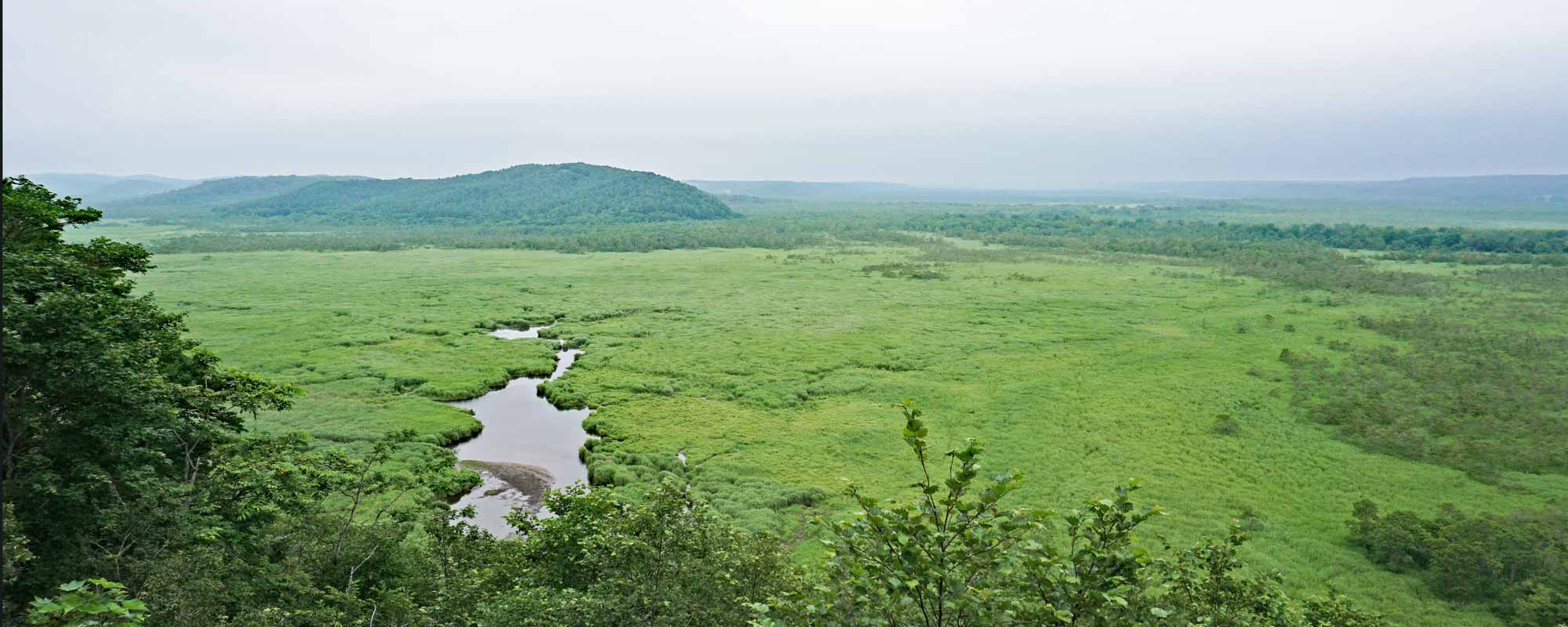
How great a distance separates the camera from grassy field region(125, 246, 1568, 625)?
2586 centimetres

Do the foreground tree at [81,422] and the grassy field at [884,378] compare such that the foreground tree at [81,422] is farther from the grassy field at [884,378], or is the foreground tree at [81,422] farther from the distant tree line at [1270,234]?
the distant tree line at [1270,234]

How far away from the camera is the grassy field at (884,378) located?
25859mm

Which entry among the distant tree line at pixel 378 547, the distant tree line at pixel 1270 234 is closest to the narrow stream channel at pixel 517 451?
the distant tree line at pixel 378 547

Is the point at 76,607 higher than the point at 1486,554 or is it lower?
higher

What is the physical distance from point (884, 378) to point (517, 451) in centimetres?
1835

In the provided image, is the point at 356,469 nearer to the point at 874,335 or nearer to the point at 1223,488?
the point at 1223,488

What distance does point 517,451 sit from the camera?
30656mm

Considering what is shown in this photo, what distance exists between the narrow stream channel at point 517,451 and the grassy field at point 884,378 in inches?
42.1

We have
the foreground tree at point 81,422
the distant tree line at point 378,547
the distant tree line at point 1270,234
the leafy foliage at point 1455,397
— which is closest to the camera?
the distant tree line at point 378,547

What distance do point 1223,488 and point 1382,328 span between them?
1349 inches

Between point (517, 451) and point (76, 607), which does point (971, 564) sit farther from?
point (517, 451)

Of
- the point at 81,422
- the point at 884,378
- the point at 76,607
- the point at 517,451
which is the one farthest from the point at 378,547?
the point at 884,378

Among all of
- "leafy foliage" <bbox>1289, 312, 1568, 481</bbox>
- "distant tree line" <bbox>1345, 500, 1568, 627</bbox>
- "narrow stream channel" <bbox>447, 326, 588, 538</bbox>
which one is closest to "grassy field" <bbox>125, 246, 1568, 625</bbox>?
"distant tree line" <bbox>1345, 500, 1568, 627</bbox>

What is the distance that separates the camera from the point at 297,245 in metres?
116
